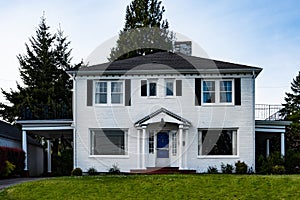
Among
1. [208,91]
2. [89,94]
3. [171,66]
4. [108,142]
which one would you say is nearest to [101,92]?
[89,94]

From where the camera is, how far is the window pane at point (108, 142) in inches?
965

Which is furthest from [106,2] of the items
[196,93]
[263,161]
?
[263,161]

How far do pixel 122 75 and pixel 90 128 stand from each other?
121 inches

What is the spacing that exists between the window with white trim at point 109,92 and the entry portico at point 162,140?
164 centimetres

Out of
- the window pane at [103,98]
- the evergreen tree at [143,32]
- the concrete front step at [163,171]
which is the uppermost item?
the evergreen tree at [143,32]

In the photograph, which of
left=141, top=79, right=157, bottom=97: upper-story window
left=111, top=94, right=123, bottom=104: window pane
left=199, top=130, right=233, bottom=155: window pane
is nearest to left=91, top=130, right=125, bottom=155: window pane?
left=111, top=94, right=123, bottom=104: window pane

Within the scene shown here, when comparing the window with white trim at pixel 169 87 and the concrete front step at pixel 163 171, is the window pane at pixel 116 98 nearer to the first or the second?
the window with white trim at pixel 169 87

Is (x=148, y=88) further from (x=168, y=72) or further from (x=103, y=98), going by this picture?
(x=103, y=98)

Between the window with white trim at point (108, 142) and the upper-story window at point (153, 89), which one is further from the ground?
the upper-story window at point (153, 89)

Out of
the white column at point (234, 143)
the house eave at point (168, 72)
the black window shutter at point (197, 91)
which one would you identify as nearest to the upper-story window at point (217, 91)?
the black window shutter at point (197, 91)

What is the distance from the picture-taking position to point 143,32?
43000mm

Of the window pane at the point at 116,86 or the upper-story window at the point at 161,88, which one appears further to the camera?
the window pane at the point at 116,86

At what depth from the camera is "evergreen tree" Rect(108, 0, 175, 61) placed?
140 feet

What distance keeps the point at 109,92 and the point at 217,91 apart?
534cm
